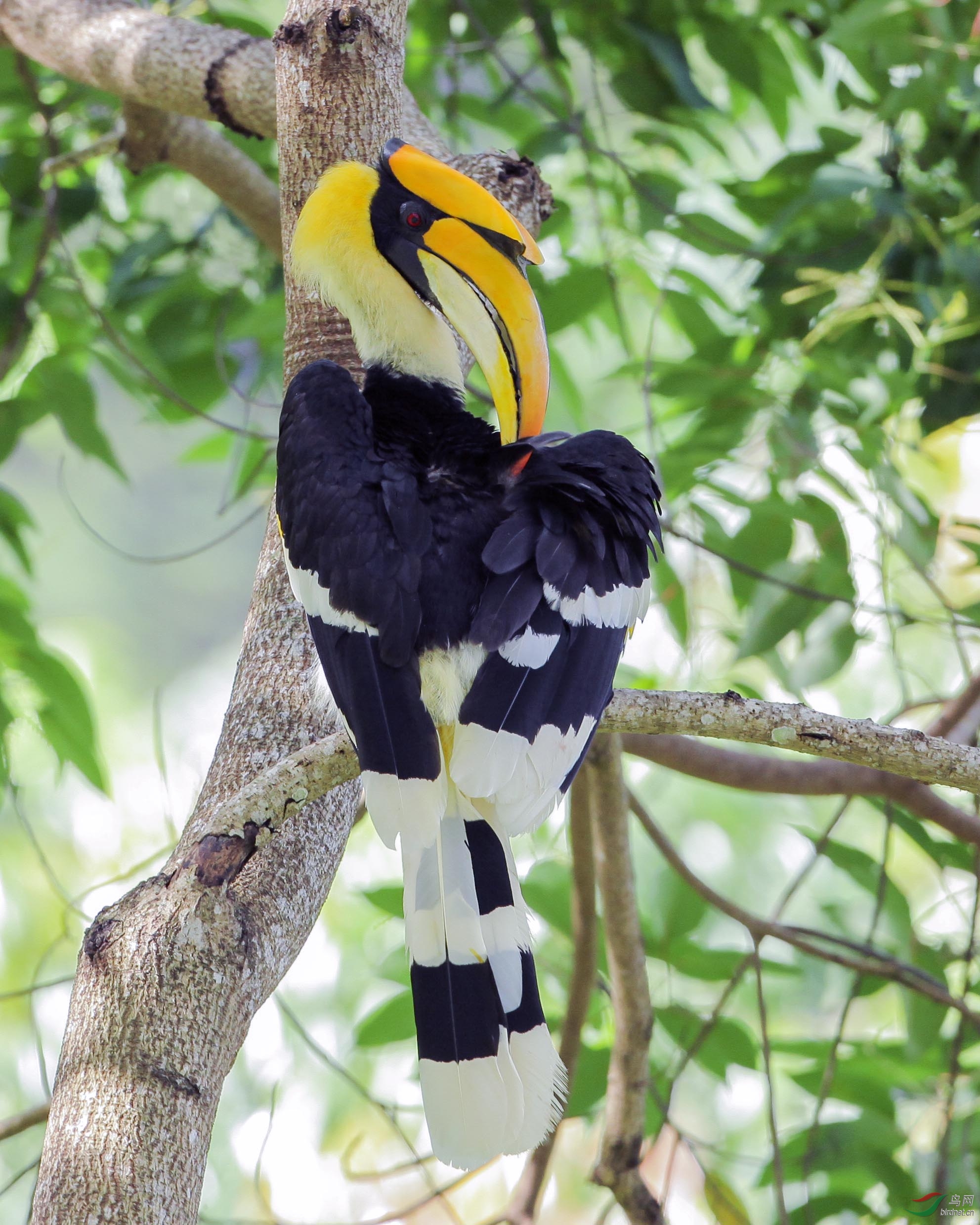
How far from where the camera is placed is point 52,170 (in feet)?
6.91

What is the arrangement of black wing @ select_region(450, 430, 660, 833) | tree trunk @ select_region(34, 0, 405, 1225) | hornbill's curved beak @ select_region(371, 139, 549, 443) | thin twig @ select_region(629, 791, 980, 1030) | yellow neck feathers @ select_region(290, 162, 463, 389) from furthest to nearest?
thin twig @ select_region(629, 791, 980, 1030) → yellow neck feathers @ select_region(290, 162, 463, 389) → hornbill's curved beak @ select_region(371, 139, 549, 443) → black wing @ select_region(450, 430, 660, 833) → tree trunk @ select_region(34, 0, 405, 1225)

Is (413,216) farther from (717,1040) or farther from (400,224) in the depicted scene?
(717,1040)

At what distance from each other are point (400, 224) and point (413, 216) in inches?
1.3

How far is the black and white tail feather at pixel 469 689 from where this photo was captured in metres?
1.07

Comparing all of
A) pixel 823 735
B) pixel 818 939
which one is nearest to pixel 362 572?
pixel 823 735

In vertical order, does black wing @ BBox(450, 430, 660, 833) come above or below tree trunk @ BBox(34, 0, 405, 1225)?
above

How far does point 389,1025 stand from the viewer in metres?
1.75

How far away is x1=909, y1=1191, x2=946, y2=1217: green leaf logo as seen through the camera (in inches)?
62.7

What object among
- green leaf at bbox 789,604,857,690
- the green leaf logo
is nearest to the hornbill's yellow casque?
green leaf at bbox 789,604,857,690

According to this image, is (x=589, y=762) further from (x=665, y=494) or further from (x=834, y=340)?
(x=834, y=340)

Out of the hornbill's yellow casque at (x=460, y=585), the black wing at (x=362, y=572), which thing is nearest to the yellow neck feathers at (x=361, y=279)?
the hornbill's yellow casque at (x=460, y=585)

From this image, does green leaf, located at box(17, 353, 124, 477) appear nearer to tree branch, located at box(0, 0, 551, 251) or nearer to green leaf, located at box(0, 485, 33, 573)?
green leaf, located at box(0, 485, 33, 573)

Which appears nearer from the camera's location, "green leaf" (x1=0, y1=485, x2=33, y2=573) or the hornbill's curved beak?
the hornbill's curved beak

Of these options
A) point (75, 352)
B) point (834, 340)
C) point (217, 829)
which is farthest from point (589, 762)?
point (75, 352)
